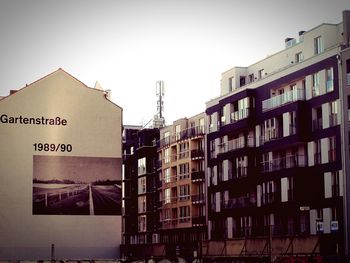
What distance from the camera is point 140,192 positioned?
130625mm

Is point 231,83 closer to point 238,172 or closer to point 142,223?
point 238,172

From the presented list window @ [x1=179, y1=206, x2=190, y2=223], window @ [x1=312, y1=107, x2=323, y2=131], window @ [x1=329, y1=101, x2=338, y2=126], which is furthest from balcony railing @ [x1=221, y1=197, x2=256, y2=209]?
window @ [x1=179, y1=206, x2=190, y2=223]

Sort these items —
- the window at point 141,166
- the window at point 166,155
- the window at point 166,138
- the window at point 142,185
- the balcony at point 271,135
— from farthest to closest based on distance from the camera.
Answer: the window at point 141,166 → the window at point 142,185 → the window at point 166,138 → the window at point 166,155 → the balcony at point 271,135

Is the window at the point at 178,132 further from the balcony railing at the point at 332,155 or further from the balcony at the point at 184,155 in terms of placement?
the balcony railing at the point at 332,155

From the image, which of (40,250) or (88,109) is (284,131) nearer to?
(88,109)

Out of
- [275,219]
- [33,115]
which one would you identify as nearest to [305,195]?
[275,219]

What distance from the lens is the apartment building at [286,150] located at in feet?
229

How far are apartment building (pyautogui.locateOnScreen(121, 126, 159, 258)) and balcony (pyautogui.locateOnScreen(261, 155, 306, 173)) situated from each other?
41.7 meters

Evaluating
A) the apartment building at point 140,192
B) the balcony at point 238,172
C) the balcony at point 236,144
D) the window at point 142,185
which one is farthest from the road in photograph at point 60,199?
the window at point 142,185

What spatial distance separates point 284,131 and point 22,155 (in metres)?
27.6

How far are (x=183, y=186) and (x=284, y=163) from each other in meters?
34.1

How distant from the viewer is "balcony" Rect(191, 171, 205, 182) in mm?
104931

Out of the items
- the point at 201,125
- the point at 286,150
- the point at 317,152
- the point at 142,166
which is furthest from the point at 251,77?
the point at 142,166

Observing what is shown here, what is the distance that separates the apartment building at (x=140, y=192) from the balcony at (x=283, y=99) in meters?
44.1
